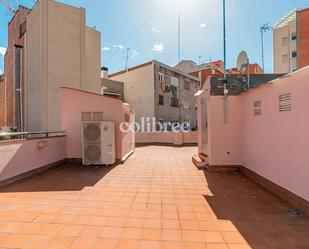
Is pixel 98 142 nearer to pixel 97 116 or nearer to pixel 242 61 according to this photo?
pixel 97 116

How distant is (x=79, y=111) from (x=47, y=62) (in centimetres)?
627

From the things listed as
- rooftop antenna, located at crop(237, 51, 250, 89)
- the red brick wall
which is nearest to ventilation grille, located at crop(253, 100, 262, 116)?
rooftop antenna, located at crop(237, 51, 250, 89)

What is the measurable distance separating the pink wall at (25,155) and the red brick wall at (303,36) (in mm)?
26144

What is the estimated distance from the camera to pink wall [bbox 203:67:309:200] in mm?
3246

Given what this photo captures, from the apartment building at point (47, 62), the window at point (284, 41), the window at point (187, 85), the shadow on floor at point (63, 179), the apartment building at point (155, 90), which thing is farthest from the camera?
the window at point (284, 41)

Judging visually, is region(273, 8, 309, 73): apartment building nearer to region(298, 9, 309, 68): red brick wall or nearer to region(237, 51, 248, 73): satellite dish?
region(298, 9, 309, 68): red brick wall

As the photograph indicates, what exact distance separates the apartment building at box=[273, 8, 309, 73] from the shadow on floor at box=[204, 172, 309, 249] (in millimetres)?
22932

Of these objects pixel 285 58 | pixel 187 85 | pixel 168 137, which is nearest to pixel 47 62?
pixel 168 137

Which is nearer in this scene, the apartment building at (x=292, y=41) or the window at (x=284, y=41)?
the apartment building at (x=292, y=41)

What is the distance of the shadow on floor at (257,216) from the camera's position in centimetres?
237

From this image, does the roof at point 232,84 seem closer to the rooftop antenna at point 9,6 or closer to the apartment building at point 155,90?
the apartment building at point 155,90

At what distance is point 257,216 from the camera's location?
9.93 ft

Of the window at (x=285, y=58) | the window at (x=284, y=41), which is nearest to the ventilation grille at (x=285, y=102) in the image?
the window at (x=285, y=58)

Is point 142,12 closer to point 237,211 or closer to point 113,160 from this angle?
point 113,160
